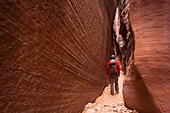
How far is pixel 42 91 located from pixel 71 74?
0.87 metres

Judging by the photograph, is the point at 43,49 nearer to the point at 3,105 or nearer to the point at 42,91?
the point at 42,91

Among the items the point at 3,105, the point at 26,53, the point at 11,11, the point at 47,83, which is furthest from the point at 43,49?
the point at 3,105

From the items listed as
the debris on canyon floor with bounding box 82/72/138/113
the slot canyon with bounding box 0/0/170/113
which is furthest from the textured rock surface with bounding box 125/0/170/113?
the debris on canyon floor with bounding box 82/72/138/113

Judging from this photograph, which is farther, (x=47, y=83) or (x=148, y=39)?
(x=148, y=39)

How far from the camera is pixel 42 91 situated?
1.75m

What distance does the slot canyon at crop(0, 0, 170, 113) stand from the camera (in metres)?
1.30

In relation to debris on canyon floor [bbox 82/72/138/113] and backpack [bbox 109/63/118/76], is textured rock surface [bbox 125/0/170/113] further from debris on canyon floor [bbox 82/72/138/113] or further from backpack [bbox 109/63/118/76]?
backpack [bbox 109/63/118/76]

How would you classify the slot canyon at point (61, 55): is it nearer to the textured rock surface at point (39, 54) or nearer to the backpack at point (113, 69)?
the textured rock surface at point (39, 54)

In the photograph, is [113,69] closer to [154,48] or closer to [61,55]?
[154,48]

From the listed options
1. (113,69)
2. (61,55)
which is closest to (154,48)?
(61,55)

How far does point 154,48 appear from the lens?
8.74 feet

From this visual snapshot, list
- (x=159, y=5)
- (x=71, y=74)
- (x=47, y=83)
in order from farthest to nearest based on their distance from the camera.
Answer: (x=159, y=5), (x=71, y=74), (x=47, y=83)

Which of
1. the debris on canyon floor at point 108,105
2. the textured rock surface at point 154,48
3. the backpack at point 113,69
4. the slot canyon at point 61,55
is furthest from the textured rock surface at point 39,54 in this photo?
the backpack at point 113,69

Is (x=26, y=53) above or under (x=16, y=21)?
under
